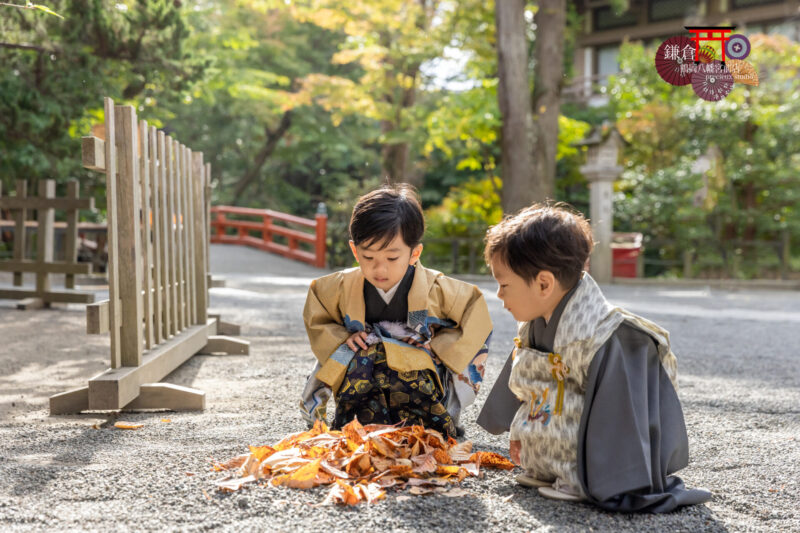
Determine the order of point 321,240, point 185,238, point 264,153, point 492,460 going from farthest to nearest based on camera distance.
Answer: point 264,153 → point 321,240 → point 185,238 → point 492,460

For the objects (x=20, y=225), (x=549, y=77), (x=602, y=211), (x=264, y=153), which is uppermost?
(x=549, y=77)

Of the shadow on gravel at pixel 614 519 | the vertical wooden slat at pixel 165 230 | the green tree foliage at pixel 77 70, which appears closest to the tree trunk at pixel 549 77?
the green tree foliage at pixel 77 70

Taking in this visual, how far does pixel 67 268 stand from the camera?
23.6 ft

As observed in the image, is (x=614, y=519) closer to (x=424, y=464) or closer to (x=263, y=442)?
(x=424, y=464)

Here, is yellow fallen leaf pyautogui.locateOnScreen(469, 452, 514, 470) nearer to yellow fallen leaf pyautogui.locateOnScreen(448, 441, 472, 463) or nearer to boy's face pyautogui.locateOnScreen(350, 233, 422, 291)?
yellow fallen leaf pyautogui.locateOnScreen(448, 441, 472, 463)

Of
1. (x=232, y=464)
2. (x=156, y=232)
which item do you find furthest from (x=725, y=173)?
(x=232, y=464)

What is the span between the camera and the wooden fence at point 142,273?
3145 mm

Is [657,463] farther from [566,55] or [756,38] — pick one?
[566,55]

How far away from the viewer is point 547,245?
2121mm

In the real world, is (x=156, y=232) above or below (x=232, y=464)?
above

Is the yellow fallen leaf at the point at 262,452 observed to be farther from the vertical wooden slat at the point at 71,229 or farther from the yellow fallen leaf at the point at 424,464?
the vertical wooden slat at the point at 71,229

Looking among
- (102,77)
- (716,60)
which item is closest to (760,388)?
(716,60)

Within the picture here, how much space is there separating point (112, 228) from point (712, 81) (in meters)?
2.36

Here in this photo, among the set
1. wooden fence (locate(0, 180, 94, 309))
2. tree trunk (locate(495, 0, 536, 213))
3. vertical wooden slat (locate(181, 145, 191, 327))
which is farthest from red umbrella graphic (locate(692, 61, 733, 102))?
tree trunk (locate(495, 0, 536, 213))
